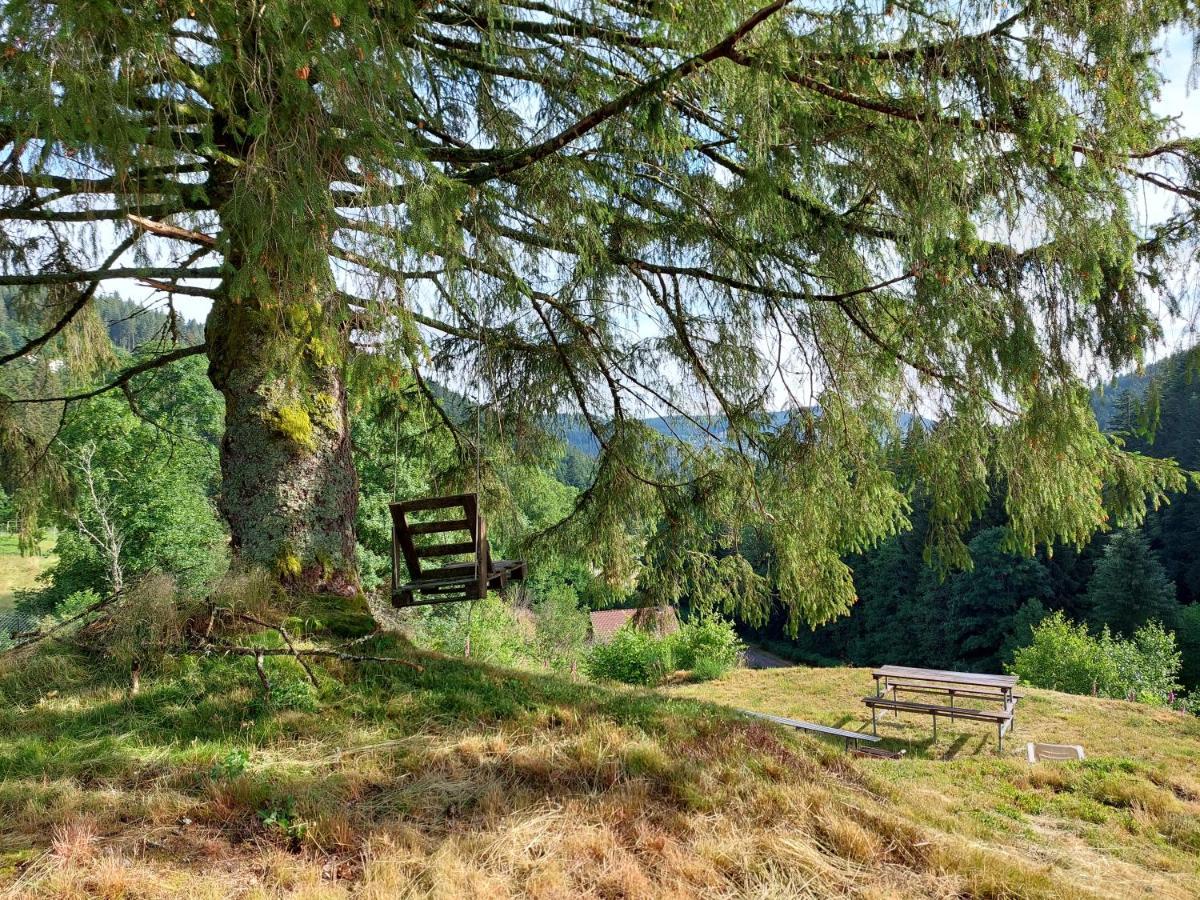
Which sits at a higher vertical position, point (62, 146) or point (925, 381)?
point (62, 146)

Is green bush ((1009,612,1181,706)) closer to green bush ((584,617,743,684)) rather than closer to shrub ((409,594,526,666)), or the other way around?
green bush ((584,617,743,684))

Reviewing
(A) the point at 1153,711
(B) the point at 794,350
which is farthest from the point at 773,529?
(A) the point at 1153,711

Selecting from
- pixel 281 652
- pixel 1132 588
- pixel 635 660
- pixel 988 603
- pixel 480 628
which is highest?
pixel 281 652

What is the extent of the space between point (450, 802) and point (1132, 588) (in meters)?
35.8

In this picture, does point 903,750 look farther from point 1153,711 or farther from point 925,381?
point 925,381

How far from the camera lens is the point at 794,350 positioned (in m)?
4.84

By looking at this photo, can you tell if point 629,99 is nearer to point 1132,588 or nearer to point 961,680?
point 961,680

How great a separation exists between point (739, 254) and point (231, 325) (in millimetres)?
3429

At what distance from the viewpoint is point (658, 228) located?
4887 millimetres

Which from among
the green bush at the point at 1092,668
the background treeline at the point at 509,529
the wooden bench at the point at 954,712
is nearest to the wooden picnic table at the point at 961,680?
the wooden bench at the point at 954,712

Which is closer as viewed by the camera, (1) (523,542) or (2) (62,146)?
(2) (62,146)

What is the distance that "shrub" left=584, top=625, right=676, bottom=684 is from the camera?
16672 mm

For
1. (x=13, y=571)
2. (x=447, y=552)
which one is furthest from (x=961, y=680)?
(x=13, y=571)

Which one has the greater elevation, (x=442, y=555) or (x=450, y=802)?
(x=442, y=555)
